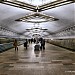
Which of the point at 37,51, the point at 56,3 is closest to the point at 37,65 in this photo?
the point at 37,51

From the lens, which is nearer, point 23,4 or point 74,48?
point 74,48

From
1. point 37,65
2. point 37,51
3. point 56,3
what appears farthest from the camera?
point 56,3

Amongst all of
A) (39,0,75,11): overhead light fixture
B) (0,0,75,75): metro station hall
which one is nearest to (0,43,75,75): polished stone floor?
(0,0,75,75): metro station hall

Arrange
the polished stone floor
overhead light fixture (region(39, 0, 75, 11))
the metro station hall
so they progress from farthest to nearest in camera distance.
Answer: overhead light fixture (region(39, 0, 75, 11)), the metro station hall, the polished stone floor

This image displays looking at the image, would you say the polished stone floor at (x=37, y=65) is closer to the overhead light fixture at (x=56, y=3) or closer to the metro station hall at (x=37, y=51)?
the metro station hall at (x=37, y=51)

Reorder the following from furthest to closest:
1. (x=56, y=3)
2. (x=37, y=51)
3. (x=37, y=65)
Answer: (x=56, y=3) < (x=37, y=51) < (x=37, y=65)

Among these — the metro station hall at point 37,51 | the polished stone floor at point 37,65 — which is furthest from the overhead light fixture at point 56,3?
the polished stone floor at point 37,65

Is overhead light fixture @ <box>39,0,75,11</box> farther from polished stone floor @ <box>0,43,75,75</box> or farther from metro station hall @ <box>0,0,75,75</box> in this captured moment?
polished stone floor @ <box>0,43,75,75</box>

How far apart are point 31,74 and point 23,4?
15.9 meters

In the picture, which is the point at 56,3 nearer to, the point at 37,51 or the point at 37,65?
the point at 37,51

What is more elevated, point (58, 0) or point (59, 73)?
point (58, 0)

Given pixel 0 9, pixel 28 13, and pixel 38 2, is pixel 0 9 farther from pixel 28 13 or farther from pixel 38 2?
pixel 28 13

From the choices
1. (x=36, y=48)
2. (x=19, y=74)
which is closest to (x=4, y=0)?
(x=36, y=48)

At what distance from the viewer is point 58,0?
20.1 meters
